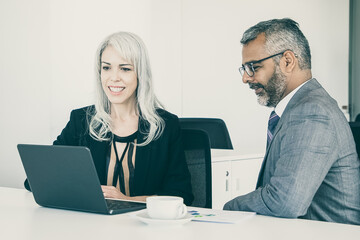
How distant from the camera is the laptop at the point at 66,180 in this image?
151 cm

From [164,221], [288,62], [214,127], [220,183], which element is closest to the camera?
[164,221]

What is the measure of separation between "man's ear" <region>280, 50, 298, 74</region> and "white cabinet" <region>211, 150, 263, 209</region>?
3.64 ft

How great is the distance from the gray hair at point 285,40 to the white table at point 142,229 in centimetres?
69

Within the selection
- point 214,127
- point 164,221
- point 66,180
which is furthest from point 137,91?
point 164,221

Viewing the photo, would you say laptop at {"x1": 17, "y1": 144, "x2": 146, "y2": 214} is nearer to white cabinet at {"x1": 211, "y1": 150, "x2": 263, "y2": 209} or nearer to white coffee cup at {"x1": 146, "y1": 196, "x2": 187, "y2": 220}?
white coffee cup at {"x1": 146, "y1": 196, "x2": 187, "y2": 220}

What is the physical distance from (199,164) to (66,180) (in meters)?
0.72

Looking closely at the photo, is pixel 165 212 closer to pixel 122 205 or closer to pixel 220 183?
pixel 122 205

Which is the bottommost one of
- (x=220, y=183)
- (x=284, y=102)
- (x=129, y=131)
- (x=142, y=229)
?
(x=220, y=183)

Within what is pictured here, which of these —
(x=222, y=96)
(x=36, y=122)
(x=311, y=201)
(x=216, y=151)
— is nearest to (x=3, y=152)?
(x=36, y=122)

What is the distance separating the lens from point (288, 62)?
1.93 meters

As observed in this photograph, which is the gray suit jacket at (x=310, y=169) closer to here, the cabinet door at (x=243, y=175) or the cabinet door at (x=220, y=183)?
the cabinet door at (x=220, y=183)

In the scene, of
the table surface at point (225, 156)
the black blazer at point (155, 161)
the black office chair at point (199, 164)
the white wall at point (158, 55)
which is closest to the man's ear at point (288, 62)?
the black office chair at point (199, 164)

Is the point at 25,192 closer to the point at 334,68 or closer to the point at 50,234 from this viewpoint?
the point at 50,234

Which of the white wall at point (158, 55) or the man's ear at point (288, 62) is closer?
the man's ear at point (288, 62)
